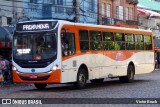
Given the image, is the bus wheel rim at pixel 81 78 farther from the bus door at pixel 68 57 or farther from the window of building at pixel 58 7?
the window of building at pixel 58 7

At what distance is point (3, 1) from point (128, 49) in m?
14.1

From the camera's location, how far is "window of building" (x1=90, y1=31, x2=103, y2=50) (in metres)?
22.3

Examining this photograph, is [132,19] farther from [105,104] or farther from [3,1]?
[105,104]

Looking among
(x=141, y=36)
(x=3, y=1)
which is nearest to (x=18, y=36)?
(x=141, y=36)

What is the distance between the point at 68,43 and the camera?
20.5m

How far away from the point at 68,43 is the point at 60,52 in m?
0.84

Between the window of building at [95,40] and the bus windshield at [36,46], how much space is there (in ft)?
9.73

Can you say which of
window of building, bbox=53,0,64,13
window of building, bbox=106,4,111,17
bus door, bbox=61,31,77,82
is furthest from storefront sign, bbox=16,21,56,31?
window of building, bbox=106,4,111,17

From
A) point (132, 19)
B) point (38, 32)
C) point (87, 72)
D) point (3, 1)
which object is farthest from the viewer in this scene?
point (132, 19)

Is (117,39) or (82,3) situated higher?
(82,3)

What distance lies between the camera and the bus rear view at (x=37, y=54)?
19719 millimetres

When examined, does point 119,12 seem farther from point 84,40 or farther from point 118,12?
point 84,40

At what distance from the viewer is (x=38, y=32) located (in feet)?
65.8

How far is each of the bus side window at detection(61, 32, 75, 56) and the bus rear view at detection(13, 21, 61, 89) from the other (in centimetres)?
48
